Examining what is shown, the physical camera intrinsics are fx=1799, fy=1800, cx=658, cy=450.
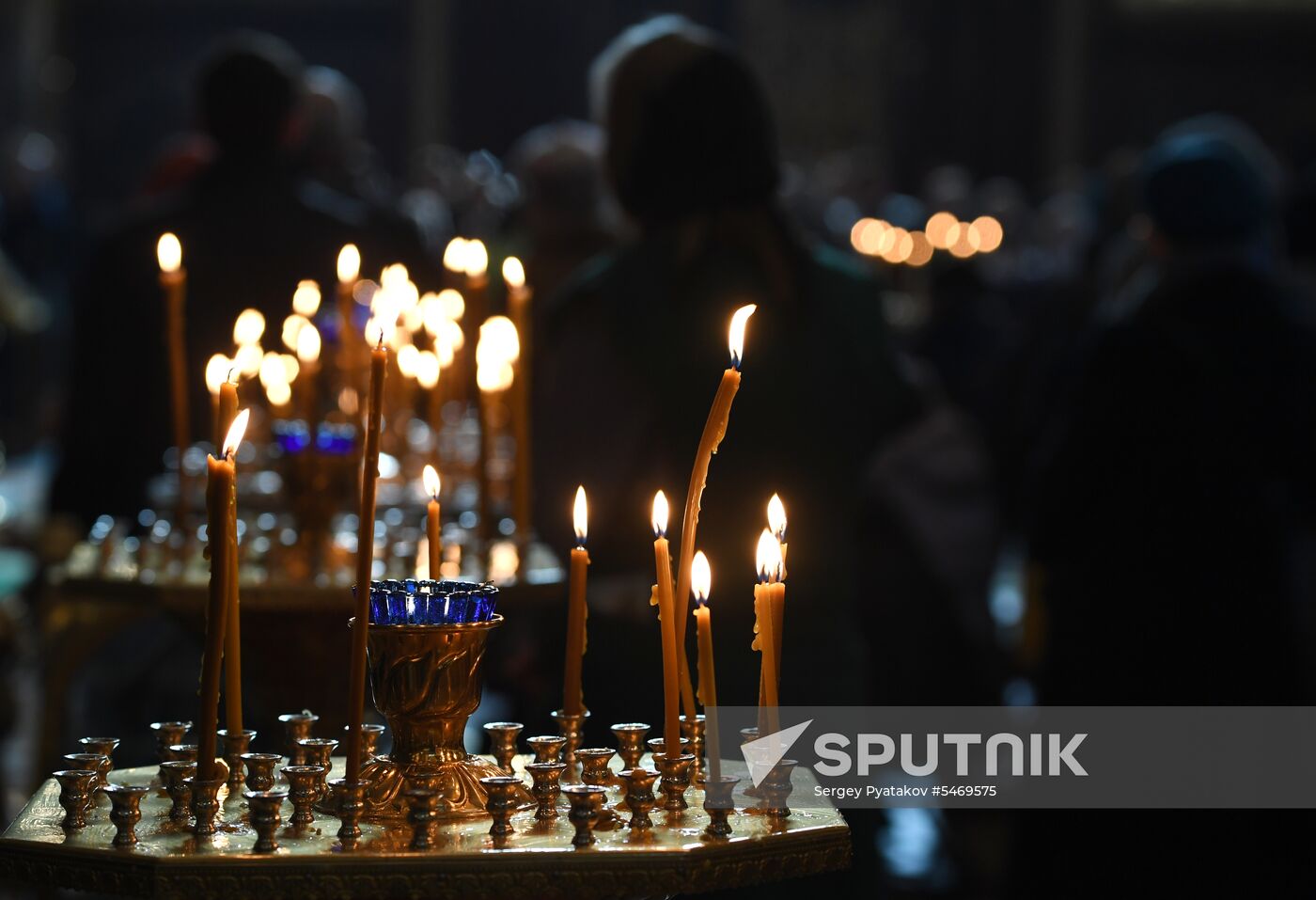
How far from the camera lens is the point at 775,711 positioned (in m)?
1.38

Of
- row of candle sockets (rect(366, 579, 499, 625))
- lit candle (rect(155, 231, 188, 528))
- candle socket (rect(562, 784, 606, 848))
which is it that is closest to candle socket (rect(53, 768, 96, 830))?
row of candle sockets (rect(366, 579, 499, 625))

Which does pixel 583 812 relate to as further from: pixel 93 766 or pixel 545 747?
pixel 93 766

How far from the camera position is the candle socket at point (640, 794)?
134 cm

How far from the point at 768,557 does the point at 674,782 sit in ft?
0.61

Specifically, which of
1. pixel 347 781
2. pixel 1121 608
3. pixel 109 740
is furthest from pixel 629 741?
pixel 1121 608

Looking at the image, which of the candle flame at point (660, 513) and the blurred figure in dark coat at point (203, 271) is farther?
the blurred figure in dark coat at point (203, 271)

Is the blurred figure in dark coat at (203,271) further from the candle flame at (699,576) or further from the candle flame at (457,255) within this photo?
the candle flame at (699,576)

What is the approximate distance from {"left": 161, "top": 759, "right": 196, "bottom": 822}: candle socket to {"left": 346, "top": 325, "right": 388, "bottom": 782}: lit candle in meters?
0.13

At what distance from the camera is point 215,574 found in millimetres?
1287

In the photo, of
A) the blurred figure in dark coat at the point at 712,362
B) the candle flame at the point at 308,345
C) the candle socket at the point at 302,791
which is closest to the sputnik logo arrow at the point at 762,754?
the candle socket at the point at 302,791

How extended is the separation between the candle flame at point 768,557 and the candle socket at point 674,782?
0.16 meters

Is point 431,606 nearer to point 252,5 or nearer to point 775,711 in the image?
point 775,711

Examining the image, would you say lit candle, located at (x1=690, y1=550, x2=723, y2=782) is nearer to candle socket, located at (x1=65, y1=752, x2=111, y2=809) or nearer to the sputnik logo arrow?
the sputnik logo arrow

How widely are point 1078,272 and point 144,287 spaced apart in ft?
11.1
